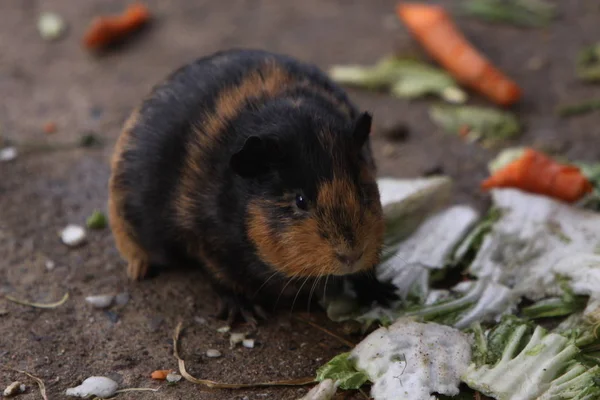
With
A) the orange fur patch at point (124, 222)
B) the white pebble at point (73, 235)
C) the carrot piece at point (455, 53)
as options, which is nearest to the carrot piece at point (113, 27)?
the carrot piece at point (455, 53)

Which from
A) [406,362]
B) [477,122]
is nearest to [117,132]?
[477,122]

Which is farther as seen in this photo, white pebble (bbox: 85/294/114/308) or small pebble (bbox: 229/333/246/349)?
white pebble (bbox: 85/294/114/308)

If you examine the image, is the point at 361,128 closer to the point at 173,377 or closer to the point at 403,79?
the point at 173,377

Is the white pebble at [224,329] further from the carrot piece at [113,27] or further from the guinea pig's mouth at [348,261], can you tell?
the carrot piece at [113,27]

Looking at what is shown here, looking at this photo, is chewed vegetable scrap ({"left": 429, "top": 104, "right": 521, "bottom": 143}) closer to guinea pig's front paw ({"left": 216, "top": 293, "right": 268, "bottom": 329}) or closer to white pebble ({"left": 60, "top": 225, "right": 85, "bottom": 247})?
guinea pig's front paw ({"left": 216, "top": 293, "right": 268, "bottom": 329})

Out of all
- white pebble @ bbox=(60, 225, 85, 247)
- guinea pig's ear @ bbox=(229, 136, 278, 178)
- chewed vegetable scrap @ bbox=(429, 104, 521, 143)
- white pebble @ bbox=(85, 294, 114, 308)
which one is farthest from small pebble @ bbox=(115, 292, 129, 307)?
chewed vegetable scrap @ bbox=(429, 104, 521, 143)

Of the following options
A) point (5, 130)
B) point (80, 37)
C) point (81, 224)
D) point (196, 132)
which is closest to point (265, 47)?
point (80, 37)
